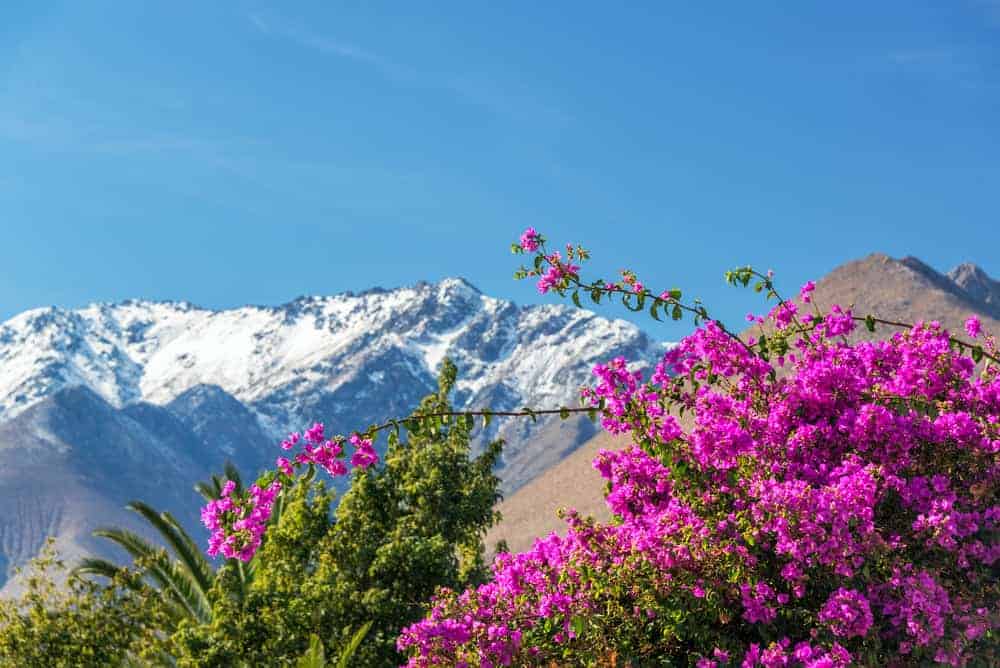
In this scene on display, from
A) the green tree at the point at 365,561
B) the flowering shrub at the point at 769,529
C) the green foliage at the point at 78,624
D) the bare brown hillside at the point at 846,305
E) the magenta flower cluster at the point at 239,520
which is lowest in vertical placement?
the flowering shrub at the point at 769,529

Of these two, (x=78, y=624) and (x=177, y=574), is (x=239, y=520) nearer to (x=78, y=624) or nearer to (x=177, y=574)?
(x=78, y=624)

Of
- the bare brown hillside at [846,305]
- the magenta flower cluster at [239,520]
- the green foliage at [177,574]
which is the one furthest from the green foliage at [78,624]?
the bare brown hillside at [846,305]

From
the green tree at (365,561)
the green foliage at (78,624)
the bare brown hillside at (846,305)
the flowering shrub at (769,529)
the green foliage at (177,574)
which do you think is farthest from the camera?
the bare brown hillside at (846,305)

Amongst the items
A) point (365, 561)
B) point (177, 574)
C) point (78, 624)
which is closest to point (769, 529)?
point (365, 561)

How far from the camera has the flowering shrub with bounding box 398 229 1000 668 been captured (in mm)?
8922

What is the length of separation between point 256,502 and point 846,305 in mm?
170610

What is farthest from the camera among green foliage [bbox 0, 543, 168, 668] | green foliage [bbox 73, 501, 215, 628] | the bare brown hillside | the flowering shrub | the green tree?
the bare brown hillside

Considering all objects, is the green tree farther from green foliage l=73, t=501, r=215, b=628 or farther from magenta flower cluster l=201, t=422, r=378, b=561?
magenta flower cluster l=201, t=422, r=378, b=561

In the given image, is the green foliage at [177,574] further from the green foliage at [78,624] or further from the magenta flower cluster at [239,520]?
the magenta flower cluster at [239,520]

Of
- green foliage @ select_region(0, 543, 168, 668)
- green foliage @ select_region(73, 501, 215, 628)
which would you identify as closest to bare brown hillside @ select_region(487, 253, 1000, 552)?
green foliage @ select_region(73, 501, 215, 628)

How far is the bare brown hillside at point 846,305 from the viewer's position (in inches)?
5118

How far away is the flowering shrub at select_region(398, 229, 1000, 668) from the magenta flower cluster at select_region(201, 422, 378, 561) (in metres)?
1.50

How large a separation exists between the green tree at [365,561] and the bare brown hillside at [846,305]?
92.3 meters

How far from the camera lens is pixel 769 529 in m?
9.00
